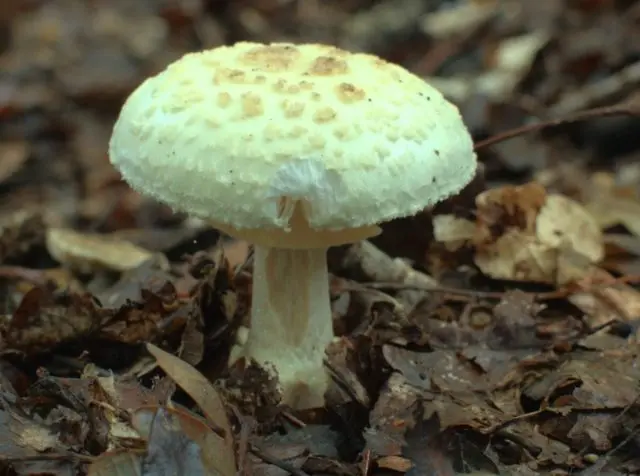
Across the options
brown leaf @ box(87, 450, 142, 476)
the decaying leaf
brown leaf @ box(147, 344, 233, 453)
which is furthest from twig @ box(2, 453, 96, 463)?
the decaying leaf

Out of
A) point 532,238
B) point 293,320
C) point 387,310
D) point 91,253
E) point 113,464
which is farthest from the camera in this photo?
point 91,253

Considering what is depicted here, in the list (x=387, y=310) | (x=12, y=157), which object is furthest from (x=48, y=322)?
(x=12, y=157)

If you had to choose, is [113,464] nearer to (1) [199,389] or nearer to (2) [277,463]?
(1) [199,389]

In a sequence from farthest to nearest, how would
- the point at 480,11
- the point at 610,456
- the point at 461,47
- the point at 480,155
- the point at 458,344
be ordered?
1. the point at 480,11
2. the point at 461,47
3. the point at 480,155
4. the point at 458,344
5. the point at 610,456

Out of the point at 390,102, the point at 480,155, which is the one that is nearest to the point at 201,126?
the point at 390,102

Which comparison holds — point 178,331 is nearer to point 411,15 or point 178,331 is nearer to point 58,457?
point 58,457

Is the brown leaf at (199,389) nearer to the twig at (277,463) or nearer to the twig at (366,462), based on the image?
the twig at (277,463)

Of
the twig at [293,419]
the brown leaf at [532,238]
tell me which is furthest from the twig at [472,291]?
the twig at [293,419]
